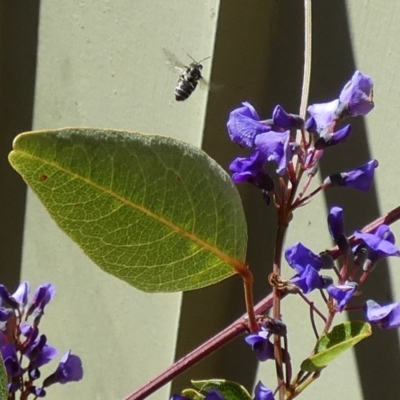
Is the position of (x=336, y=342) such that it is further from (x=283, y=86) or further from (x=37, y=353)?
(x=283, y=86)

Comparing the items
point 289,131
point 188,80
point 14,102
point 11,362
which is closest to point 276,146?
point 289,131

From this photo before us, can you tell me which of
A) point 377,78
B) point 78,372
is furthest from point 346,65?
point 78,372

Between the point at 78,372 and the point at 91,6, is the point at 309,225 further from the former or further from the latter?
the point at 91,6

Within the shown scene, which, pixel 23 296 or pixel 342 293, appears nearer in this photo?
pixel 342 293

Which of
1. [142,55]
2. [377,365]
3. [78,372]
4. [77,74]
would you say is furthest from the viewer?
[77,74]

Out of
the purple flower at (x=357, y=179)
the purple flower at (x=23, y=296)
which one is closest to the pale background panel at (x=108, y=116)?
the purple flower at (x=23, y=296)

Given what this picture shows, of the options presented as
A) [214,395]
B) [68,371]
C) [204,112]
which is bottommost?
[68,371]
